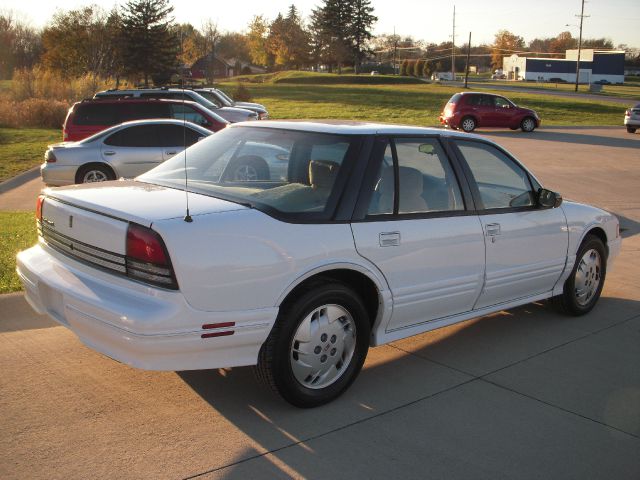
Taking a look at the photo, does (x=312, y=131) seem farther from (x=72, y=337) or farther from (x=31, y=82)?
(x=31, y=82)

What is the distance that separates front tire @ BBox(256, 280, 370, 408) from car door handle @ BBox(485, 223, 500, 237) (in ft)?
4.25

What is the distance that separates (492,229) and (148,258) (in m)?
2.62

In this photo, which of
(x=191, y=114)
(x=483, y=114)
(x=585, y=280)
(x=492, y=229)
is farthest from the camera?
(x=483, y=114)

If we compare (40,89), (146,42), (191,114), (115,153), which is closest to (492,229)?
(115,153)

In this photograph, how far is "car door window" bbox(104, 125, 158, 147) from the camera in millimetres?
12773

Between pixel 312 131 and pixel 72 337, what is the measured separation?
2.33 m

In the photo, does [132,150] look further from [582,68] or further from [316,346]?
[582,68]

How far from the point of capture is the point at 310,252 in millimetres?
3992

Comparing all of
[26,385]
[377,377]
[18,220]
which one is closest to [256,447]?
[377,377]

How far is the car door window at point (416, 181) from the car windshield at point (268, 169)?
32cm

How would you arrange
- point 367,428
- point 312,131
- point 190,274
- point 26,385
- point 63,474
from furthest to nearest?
Result: point 312,131 < point 26,385 < point 367,428 < point 190,274 < point 63,474

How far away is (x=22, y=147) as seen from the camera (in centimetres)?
2102

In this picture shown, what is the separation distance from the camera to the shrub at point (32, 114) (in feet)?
94.2

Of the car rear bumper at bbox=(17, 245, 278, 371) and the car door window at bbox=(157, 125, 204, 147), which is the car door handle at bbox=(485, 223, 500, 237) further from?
the car door window at bbox=(157, 125, 204, 147)
